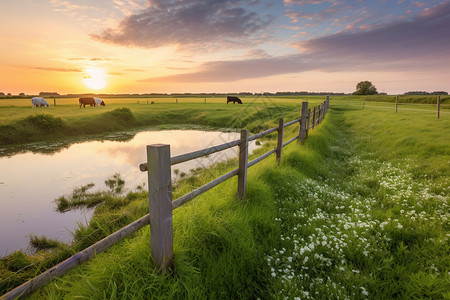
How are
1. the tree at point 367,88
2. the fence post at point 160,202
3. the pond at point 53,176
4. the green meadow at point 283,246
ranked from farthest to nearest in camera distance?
the tree at point 367,88 < the pond at point 53,176 < the green meadow at point 283,246 < the fence post at point 160,202

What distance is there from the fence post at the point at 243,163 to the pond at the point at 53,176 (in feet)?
12.9

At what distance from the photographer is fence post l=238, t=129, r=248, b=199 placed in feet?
14.1

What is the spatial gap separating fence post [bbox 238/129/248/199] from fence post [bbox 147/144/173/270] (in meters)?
2.11

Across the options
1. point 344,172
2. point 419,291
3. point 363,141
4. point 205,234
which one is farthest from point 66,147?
point 363,141

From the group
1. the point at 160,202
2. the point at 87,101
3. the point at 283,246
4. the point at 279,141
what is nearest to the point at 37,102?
the point at 87,101

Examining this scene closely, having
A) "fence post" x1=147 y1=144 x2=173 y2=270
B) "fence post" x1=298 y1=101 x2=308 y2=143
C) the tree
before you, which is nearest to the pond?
"fence post" x1=147 y1=144 x2=173 y2=270

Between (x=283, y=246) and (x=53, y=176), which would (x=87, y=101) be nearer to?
(x=53, y=176)

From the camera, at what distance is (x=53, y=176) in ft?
31.1

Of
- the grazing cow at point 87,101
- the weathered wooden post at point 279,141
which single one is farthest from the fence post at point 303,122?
the grazing cow at point 87,101

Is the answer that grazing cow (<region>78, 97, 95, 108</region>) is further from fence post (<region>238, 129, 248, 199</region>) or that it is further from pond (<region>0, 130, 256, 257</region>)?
fence post (<region>238, 129, 248, 199</region>)

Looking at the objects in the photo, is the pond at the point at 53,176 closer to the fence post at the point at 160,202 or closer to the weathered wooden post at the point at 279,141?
the fence post at the point at 160,202

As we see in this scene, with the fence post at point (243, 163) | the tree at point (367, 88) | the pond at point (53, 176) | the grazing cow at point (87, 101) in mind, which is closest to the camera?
the fence post at point (243, 163)

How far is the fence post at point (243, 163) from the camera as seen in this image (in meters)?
4.31

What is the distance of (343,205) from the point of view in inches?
208
